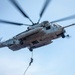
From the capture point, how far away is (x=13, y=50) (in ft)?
72.3

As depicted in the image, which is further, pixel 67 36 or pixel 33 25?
pixel 33 25

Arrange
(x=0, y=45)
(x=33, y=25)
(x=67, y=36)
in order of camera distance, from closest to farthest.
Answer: (x=67, y=36), (x=33, y=25), (x=0, y=45)

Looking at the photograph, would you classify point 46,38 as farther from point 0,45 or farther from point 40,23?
point 0,45

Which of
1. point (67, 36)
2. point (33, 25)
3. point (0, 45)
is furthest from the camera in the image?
point (0, 45)

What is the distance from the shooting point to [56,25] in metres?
20.6

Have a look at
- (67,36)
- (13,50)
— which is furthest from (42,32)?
(13,50)

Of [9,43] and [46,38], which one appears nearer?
[46,38]

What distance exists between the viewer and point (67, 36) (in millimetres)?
20000

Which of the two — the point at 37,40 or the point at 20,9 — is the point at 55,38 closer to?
the point at 37,40

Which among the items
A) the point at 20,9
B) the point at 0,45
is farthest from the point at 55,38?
the point at 0,45

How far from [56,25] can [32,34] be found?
2.03 meters

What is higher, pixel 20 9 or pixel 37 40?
pixel 20 9

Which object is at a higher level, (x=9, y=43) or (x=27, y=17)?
(x=27, y=17)

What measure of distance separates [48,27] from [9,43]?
12.6ft
